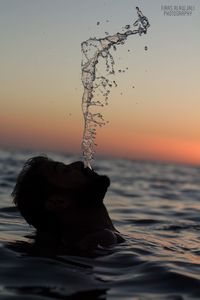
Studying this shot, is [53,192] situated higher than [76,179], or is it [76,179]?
[76,179]

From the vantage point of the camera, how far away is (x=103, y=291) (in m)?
4.23

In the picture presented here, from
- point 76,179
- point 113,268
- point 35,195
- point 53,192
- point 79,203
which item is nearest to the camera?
point 113,268

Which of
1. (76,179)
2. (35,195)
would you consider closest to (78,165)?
(76,179)

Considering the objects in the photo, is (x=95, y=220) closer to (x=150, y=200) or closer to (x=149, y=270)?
(x=149, y=270)

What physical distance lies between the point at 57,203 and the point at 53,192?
14 cm

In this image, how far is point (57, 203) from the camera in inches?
260

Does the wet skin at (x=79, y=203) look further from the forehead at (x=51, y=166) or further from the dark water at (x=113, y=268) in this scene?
the dark water at (x=113, y=268)

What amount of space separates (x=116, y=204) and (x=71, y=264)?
6.56 meters

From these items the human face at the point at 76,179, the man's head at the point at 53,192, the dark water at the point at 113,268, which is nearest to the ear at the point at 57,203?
the man's head at the point at 53,192

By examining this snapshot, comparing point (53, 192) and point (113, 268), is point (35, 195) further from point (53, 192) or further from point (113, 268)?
point (113, 268)

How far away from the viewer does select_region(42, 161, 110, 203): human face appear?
6.23 metres

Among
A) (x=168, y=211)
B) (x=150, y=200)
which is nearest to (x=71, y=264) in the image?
(x=168, y=211)

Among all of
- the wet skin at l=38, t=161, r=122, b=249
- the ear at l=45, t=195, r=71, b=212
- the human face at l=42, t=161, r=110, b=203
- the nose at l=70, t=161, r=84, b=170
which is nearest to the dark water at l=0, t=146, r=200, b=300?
the wet skin at l=38, t=161, r=122, b=249

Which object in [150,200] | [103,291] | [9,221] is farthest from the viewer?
[150,200]
